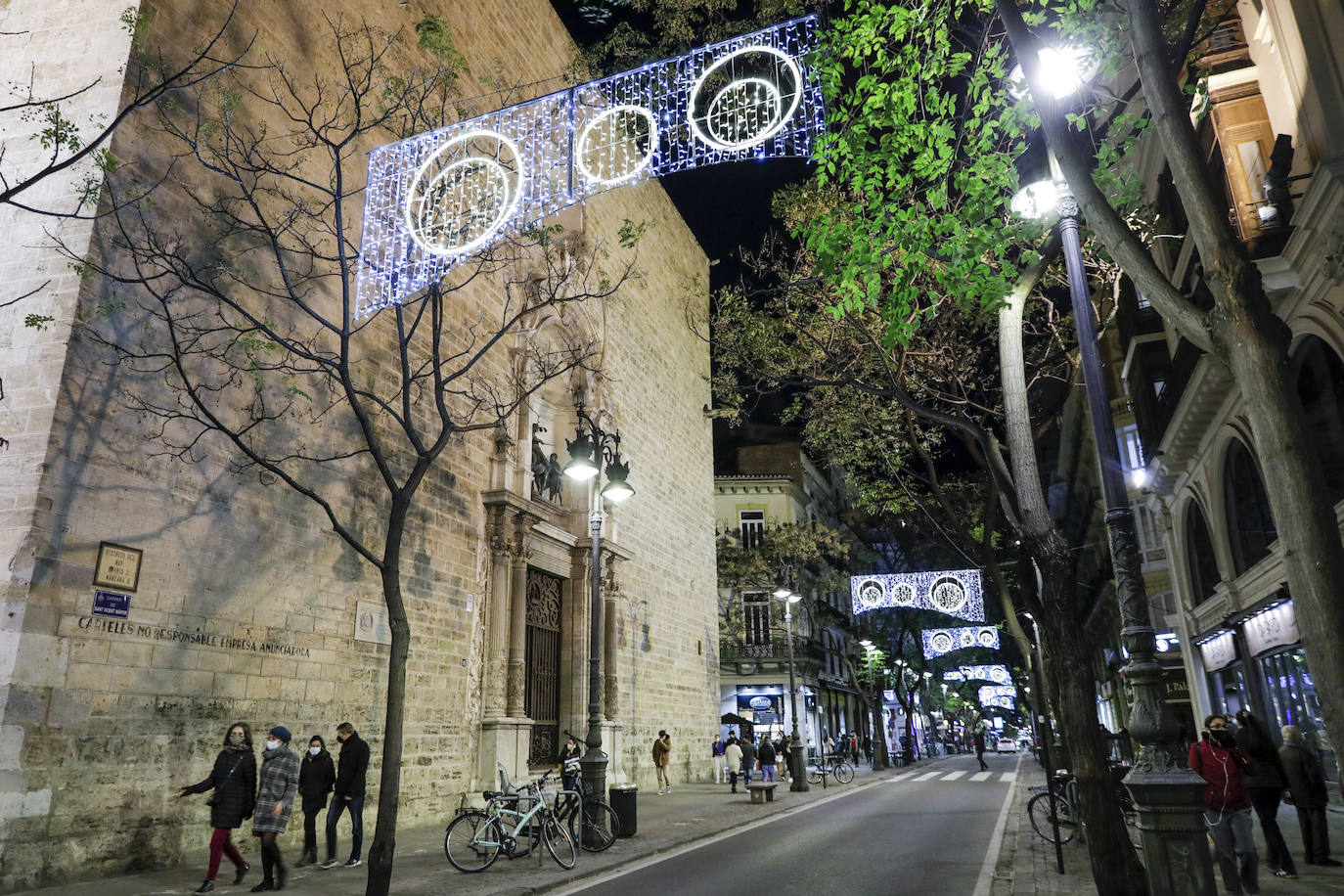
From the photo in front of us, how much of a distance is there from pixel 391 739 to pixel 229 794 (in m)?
1.63

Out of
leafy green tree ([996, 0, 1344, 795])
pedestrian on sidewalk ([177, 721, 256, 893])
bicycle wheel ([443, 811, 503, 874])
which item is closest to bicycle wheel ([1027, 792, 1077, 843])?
bicycle wheel ([443, 811, 503, 874])

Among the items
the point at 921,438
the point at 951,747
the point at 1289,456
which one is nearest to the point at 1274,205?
the point at 921,438

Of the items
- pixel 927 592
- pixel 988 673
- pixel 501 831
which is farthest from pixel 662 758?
pixel 988 673

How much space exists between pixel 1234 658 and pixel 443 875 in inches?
625

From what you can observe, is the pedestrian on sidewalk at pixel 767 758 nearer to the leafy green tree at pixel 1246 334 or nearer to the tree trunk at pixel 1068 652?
the tree trunk at pixel 1068 652

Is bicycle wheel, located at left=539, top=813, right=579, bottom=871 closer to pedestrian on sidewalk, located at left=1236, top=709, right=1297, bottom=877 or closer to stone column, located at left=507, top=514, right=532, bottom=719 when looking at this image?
stone column, located at left=507, top=514, right=532, bottom=719

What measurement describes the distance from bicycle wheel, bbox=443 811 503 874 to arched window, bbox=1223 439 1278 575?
13.0 m

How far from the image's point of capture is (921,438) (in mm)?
15719

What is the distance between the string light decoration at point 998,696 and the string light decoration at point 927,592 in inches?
2112

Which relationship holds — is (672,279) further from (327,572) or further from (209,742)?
(209,742)

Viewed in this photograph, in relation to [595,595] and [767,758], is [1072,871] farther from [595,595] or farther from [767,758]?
[767,758]

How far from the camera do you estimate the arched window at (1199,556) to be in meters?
19.3

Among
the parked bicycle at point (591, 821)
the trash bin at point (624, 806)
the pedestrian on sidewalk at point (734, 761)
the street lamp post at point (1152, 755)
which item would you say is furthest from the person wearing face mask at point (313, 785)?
the pedestrian on sidewalk at point (734, 761)

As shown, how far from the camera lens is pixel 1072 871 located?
9.41 metres
